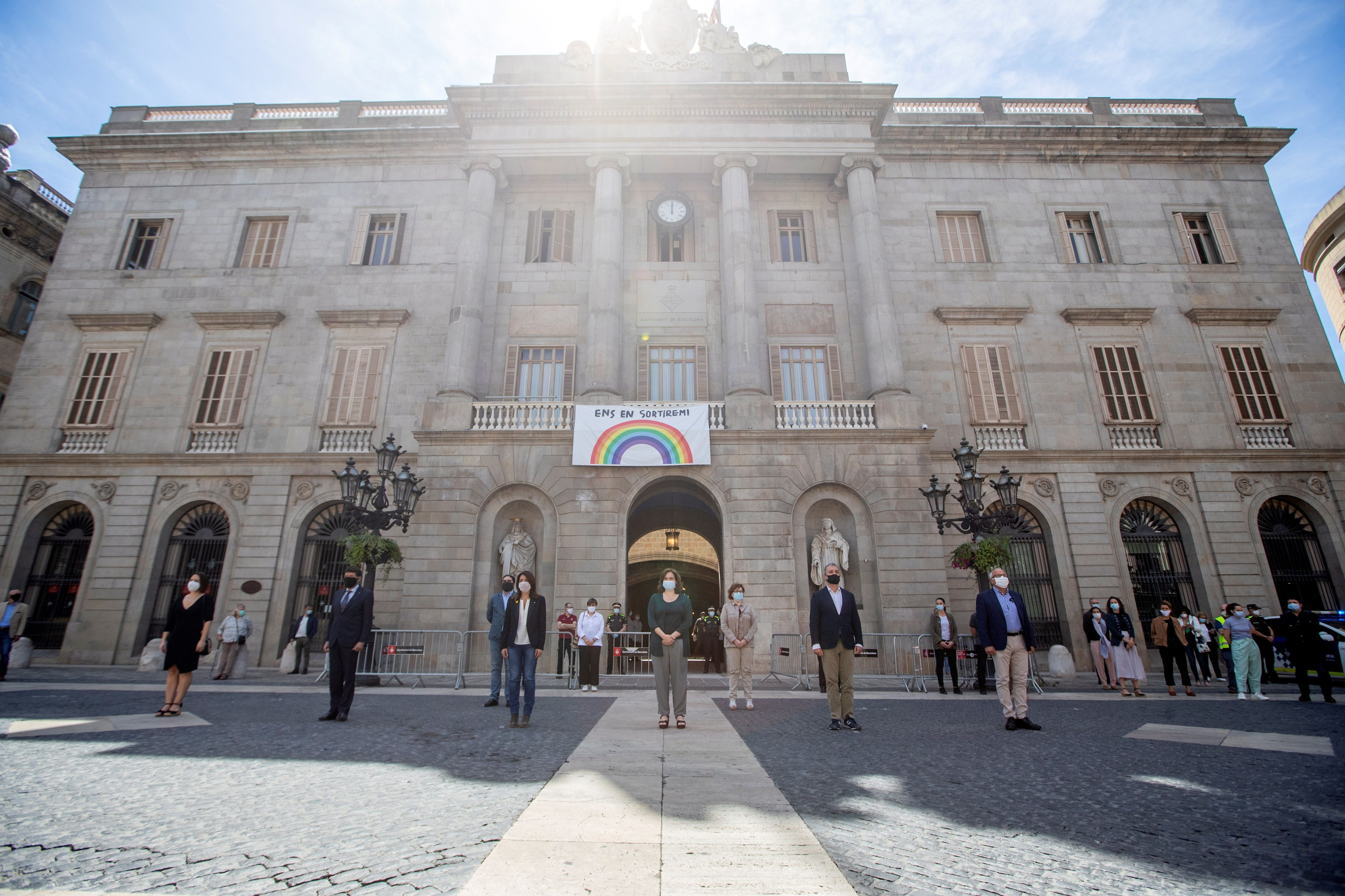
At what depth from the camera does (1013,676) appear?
8031 millimetres

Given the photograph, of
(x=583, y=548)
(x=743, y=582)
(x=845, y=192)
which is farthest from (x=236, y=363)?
(x=845, y=192)

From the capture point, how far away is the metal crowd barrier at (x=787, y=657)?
559 inches

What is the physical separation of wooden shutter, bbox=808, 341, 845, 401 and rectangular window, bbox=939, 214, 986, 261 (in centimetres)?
546

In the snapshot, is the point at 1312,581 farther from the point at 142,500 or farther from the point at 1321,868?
the point at 142,500

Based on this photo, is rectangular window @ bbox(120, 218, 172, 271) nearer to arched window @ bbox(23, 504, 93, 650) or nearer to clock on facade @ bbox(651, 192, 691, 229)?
arched window @ bbox(23, 504, 93, 650)

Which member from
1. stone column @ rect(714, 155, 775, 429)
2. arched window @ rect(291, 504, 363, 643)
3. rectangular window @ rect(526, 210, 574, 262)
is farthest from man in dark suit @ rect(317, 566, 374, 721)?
rectangular window @ rect(526, 210, 574, 262)

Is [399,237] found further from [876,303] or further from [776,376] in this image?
[876,303]

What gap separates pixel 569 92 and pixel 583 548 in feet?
49.8

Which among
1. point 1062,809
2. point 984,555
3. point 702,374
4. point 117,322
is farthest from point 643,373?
point 117,322

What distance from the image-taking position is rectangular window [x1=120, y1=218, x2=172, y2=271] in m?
21.7

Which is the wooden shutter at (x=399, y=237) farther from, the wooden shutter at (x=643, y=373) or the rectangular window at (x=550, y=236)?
the wooden shutter at (x=643, y=373)

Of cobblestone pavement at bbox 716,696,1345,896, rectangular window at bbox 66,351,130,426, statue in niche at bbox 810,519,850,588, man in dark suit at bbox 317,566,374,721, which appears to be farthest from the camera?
rectangular window at bbox 66,351,130,426

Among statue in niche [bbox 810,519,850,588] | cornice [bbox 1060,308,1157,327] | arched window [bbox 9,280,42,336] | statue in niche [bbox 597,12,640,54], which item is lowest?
statue in niche [bbox 810,519,850,588]

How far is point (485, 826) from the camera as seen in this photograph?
12.1ft
